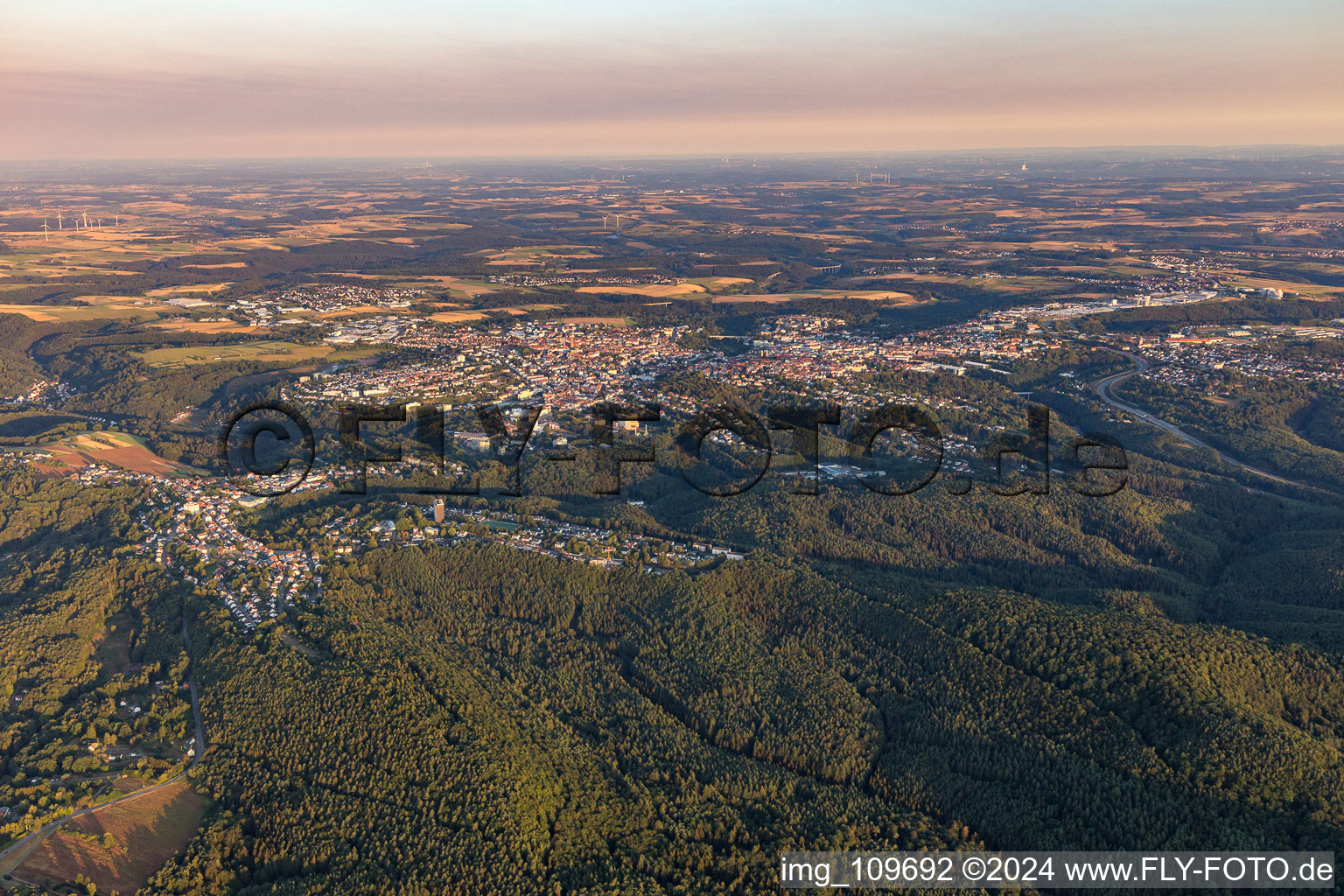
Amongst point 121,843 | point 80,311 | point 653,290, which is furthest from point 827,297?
point 121,843

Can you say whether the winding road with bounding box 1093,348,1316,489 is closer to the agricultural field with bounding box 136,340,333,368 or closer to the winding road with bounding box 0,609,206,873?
the winding road with bounding box 0,609,206,873

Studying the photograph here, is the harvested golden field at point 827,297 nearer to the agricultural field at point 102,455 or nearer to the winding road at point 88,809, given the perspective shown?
the agricultural field at point 102,455

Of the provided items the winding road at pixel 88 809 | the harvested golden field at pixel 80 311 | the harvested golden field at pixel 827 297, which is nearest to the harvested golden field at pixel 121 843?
the winding road at pixel 88 809

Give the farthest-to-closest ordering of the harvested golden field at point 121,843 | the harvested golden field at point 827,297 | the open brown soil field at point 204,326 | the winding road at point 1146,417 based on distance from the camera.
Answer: the harvested golden field at point 827,297
the open brown soil field at point 204,326
the winding road at point 1146,417
the harvested golden field at point 121,843

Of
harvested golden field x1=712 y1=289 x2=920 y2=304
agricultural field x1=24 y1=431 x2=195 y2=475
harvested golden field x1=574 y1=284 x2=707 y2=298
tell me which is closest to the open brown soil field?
agricultural field x1=24 y1=431 x2=195 y2=475

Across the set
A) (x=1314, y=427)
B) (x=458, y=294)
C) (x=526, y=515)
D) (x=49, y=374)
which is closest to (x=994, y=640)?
(x=526, y=515)

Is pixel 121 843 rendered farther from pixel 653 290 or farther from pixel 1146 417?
pixel 653 290

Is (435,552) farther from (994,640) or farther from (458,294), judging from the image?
(458,294)

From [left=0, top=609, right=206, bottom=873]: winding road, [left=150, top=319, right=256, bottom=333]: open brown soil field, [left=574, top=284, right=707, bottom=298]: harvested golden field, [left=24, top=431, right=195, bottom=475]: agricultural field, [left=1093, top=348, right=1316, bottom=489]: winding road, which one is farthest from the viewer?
[left=574, top=284, right=707, bottom=298]: harvested golden field
